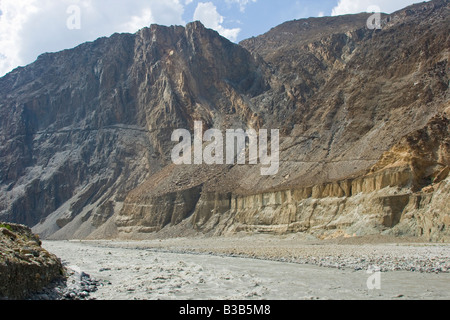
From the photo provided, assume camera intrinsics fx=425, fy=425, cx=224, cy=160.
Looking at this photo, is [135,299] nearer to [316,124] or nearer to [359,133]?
[359,133]

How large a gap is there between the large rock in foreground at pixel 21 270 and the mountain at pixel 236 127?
22.3m

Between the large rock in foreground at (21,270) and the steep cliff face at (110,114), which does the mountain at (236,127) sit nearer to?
the steep cliff face at (110,114)

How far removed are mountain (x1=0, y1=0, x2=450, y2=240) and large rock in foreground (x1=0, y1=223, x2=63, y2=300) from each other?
878 inches

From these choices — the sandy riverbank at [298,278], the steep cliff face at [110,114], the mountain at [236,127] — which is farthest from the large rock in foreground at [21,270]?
the steep cliff face at [110,114]

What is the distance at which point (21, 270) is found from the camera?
978 cm

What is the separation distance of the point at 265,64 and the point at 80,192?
1776 inches

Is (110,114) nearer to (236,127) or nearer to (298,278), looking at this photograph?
(236,127)

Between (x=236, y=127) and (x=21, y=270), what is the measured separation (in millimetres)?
64275

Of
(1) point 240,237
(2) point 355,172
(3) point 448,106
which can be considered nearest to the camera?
(3) point 448,106

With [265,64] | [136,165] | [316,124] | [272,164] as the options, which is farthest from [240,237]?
[265,64]

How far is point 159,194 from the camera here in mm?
59438

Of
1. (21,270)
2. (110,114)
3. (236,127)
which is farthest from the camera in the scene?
(110,114)

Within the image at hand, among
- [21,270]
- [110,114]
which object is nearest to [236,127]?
[110,114]

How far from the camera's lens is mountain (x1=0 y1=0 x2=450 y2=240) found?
34.8m
